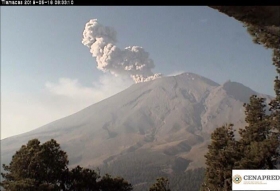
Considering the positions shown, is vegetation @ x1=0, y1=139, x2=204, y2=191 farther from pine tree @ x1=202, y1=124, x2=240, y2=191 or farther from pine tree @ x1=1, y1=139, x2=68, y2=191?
pine tree @ x1=202, y1=124, x2=240, y2=191

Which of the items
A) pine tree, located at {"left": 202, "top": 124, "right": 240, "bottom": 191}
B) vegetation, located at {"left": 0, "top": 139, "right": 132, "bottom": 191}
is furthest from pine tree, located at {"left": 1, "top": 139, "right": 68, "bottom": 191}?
pine tree, located at {"left": 202, "top": 124, "right": 240, "bottom": 191}

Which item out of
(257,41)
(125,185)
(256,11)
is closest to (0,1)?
(256,11)

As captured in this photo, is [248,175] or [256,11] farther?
[248,175]

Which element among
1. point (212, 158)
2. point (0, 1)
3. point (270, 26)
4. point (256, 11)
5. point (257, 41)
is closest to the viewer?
point (256, 11)

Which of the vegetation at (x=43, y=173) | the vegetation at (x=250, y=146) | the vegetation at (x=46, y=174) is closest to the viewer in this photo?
the vegetation at (x=43, y=173)

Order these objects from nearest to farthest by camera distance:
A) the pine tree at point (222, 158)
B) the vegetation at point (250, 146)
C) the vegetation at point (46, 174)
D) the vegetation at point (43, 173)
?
the vegetation at point (43, 173), the vegetation at point (46, 174), the vegetation at point (250, 146), the pine tree at point (222, 158)

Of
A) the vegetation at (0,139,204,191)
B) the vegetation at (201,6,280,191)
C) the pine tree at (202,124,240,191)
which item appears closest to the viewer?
the vegetation at (0,139,204,191)

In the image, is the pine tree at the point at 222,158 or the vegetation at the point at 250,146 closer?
the vegetation at the point at 250,146

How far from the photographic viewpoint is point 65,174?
54.3 ft

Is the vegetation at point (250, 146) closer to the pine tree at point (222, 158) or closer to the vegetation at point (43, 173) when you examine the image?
the pine tree at point (222, 158)

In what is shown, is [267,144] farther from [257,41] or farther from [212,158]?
[257,41]

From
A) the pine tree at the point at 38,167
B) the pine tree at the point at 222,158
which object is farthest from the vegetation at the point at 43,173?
the pine tree at the point at 222,158

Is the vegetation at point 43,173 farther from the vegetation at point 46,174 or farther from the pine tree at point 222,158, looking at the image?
the pine tree at point 222,158

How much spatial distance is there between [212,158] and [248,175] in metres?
14.1
